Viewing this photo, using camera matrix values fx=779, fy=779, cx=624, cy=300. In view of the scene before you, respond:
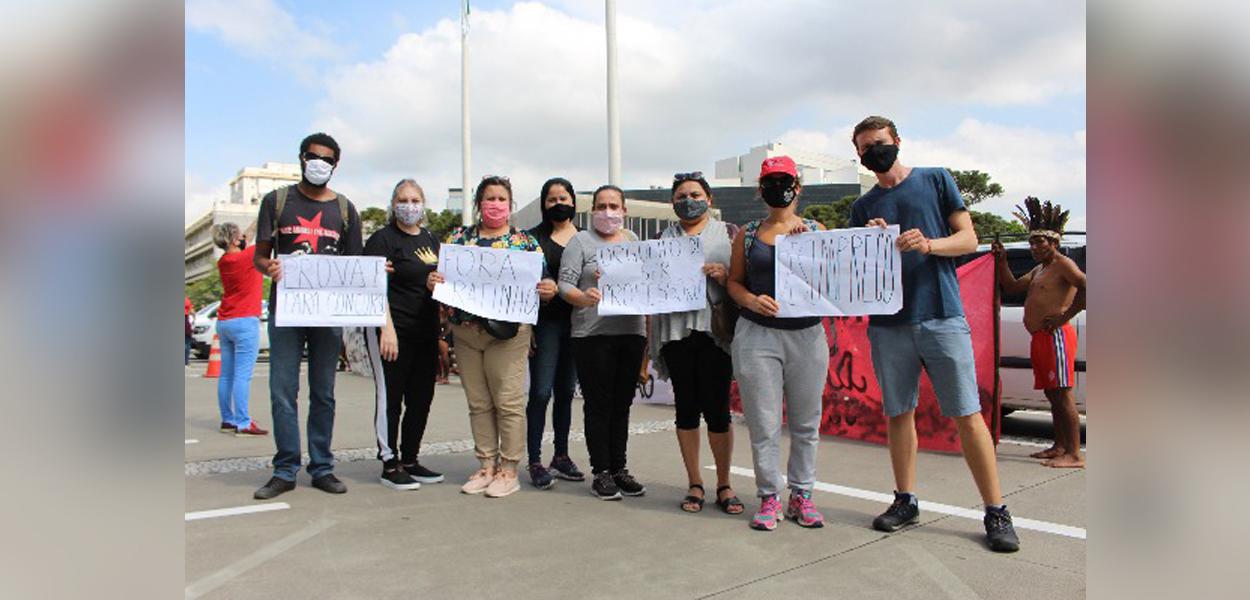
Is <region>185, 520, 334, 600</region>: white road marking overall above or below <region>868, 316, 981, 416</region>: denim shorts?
below

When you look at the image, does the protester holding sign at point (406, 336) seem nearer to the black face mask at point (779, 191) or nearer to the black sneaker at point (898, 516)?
the black face mask at point (779, 191)

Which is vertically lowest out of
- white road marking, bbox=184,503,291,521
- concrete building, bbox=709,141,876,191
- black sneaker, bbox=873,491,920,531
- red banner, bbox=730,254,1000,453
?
white road marking, bbox=184,503,291,521

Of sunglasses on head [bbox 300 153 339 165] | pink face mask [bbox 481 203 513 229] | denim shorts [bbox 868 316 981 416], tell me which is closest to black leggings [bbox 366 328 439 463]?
pink face mask [bbox 481 203 513 229]

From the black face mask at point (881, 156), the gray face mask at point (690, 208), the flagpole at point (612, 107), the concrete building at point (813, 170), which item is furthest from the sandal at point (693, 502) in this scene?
the concrete building at point (813, 170)

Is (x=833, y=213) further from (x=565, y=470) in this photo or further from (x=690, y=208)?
(x=690, y=208)

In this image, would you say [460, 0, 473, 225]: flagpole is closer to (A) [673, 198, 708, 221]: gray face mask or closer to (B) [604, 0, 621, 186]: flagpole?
(B) [604, 0, 621, 186]: flagpole

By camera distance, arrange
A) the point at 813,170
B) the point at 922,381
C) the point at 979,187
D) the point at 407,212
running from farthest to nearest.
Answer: the point at 813,170
the point at 979,187
the point at 922,381
the point at 407,212

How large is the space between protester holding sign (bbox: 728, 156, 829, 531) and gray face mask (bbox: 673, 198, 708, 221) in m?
0.41

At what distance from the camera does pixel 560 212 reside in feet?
16.3

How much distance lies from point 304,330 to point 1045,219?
16.4ft

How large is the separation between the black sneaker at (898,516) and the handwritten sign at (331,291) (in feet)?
9.78

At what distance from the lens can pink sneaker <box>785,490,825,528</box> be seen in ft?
12.6

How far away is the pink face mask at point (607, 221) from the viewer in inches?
182

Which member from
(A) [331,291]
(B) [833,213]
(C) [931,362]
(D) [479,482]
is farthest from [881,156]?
(B) [833,213]
